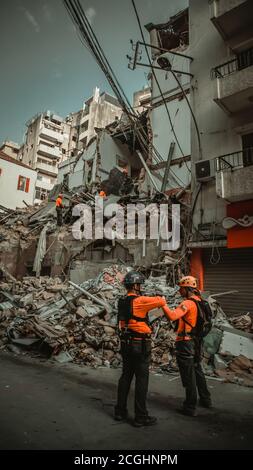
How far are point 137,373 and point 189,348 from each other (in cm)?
84

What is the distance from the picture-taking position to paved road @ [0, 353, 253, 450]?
9.25ft

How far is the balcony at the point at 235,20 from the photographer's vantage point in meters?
9.64

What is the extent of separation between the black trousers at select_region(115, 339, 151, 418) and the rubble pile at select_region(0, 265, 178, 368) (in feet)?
9.11

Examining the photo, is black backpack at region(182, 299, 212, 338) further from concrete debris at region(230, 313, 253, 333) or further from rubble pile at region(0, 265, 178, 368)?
concrete debris at region(230, 313, 253, 333)

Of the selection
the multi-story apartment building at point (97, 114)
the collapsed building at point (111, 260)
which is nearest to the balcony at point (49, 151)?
the multi-story apartment building at point (97, 114)

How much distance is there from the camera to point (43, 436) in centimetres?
287

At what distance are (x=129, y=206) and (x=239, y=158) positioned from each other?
5.00 m

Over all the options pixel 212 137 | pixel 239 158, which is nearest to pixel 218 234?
pixel 239 158

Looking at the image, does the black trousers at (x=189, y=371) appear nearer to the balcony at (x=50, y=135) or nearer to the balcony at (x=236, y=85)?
the balcony at (x=236, y=85)

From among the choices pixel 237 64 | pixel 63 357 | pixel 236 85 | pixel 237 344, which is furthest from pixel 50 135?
pixel 237 344

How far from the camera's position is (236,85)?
9.26 meters

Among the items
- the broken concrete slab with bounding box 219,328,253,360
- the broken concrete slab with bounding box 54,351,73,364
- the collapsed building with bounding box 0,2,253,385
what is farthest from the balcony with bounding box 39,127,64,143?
the broken concrete slab with bounding box 219,328,253,360

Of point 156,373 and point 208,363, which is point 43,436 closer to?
point 156,373

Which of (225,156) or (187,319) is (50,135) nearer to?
(225,156)
